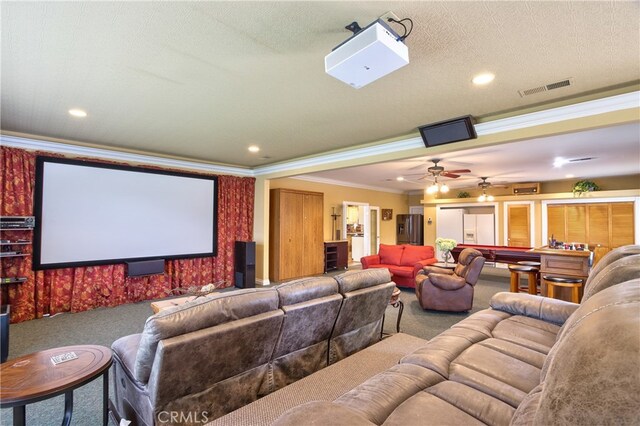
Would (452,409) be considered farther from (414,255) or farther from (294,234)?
(294,234)

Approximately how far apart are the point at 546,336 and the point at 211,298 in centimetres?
232

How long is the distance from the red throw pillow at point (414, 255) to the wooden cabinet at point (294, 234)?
83.2 inches

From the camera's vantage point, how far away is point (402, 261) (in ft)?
20.5

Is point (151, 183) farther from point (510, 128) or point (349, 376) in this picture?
point (510, 128)

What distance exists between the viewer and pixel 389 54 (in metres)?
1.63

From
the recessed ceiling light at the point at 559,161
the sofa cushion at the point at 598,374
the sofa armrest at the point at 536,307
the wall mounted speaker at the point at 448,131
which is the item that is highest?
the recessed ceiling light at the point at 559,161

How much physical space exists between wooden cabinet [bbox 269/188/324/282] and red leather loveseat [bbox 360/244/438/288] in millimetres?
1423

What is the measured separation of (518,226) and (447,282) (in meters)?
5.90

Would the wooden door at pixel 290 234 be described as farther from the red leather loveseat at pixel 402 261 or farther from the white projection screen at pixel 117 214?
the red leather loveseat at pixel 402 261

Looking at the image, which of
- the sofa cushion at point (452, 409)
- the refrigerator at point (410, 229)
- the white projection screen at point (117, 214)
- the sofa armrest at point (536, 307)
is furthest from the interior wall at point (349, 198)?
the sofa cushion at point (452, 409)

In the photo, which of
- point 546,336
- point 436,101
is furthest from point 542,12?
point 546,336

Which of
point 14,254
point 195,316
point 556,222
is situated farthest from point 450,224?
point 14,254

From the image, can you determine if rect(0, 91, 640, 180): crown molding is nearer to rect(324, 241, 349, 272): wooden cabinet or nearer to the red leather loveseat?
the red leather loveseat

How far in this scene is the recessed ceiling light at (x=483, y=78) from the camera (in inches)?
93.9
